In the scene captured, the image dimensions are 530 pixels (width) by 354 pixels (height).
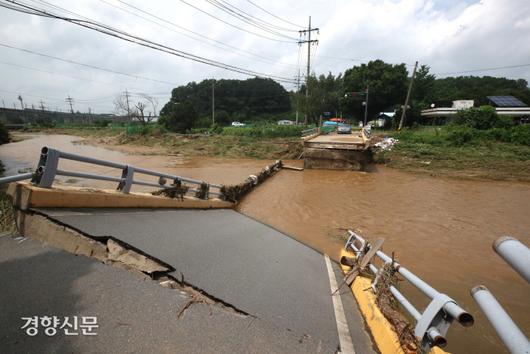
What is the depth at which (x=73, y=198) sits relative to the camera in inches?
138

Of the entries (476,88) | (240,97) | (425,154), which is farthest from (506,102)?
(240,97)

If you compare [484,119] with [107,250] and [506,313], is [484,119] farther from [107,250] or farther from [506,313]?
[107,250]

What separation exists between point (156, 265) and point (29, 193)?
65.7 inches

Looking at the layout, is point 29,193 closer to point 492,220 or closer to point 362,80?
point 492,220

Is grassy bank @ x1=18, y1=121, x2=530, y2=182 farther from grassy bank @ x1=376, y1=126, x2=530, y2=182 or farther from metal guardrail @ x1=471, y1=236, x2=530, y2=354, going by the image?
metal guardrail @ x1=471, y1=236, x2=530, y2=354

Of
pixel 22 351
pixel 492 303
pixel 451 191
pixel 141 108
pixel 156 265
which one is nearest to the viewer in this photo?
pixel 492 303

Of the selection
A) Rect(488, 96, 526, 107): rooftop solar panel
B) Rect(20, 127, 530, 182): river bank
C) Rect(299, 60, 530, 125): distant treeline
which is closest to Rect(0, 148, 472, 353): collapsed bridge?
Rect(20, 127, 530, 182): river bank

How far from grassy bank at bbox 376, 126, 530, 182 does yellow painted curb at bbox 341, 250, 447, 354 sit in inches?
687

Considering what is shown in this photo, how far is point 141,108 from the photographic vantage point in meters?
52.4

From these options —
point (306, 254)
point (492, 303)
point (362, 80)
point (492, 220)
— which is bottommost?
point (492, 220)

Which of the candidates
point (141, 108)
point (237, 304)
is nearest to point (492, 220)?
point (237, 304)

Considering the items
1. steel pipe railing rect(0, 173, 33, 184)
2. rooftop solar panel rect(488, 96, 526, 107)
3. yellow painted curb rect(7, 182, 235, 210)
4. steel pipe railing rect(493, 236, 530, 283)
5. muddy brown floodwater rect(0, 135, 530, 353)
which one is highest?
rooftop solar panel rect(488, 96, 526, 107)

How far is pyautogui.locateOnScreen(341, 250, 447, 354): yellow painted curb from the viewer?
253 cm

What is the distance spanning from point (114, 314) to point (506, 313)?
8.40 feet
